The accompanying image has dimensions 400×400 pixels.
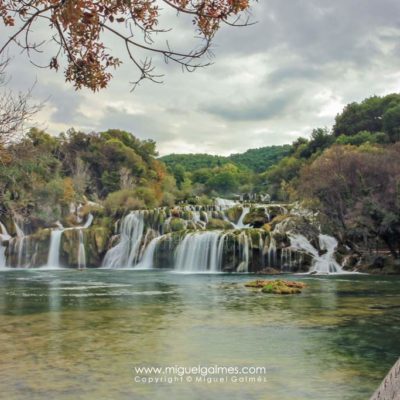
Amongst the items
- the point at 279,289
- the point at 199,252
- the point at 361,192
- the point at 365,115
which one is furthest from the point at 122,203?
the point at 365,115

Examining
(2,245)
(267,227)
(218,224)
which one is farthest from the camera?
(2,245)

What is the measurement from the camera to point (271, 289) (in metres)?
24.7

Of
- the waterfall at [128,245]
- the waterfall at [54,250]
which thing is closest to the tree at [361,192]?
the waterfall at [128,245]

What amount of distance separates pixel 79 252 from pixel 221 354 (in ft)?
122

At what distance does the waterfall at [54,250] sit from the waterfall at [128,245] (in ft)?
14.2

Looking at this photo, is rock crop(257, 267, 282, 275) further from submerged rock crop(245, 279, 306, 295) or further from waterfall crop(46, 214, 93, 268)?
→ waterfall crop(46, 214, 93, 268)

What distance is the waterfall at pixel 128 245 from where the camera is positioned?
46188mm

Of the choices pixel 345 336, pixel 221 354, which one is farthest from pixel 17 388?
pixel 345 336

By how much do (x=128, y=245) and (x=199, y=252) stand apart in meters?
8.82

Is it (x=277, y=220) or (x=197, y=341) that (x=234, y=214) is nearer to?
(x=277, y=220)

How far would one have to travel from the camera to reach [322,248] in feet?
135

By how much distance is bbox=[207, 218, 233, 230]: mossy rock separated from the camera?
157 feet

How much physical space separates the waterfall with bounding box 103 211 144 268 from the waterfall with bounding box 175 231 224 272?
562 centimetres

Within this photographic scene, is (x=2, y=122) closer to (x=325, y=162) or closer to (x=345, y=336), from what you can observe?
(x=345, y=336)
